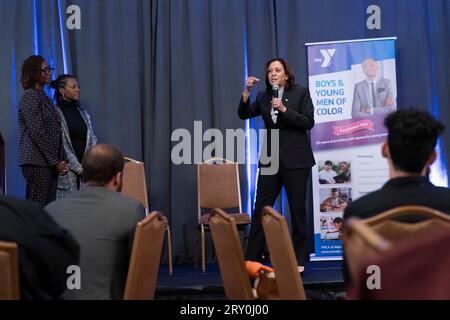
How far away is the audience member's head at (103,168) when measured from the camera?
2.35 m

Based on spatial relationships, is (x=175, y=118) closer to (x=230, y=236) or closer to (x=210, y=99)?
(x=210, y=99)

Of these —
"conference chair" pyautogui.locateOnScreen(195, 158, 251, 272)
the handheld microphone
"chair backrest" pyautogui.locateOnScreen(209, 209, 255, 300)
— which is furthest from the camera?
"conference chair" pyautogui.locateOnScreen(195, 158, 251, 272)

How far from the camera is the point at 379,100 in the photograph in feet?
18.6

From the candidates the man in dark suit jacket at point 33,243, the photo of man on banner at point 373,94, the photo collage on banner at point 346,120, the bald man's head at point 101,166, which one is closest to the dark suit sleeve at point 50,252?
the man in dark suit jacket at point 33,243

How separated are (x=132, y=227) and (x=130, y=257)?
114 mm

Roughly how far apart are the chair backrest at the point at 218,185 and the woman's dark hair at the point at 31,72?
167 cm

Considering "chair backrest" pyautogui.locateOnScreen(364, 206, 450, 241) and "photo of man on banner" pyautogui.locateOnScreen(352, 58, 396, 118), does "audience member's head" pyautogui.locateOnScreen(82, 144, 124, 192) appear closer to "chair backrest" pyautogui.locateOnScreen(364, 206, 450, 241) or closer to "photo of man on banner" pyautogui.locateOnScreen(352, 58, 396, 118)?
"chair backrest" pyautogui.locateOnScreen(364, 206, 450, 241)

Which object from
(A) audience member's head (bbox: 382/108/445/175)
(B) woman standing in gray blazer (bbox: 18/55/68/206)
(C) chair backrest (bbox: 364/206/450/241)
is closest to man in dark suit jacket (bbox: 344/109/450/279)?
(A) audience member's head (bbox: 382/108/445/175)

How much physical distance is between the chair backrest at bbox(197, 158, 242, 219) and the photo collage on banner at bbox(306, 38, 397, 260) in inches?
30.2

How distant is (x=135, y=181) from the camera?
211 inches

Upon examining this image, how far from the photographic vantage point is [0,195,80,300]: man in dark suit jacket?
1.64 m

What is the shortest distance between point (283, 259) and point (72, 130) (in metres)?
3.36

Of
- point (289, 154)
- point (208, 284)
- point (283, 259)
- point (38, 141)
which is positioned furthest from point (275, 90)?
point (283, 259)
